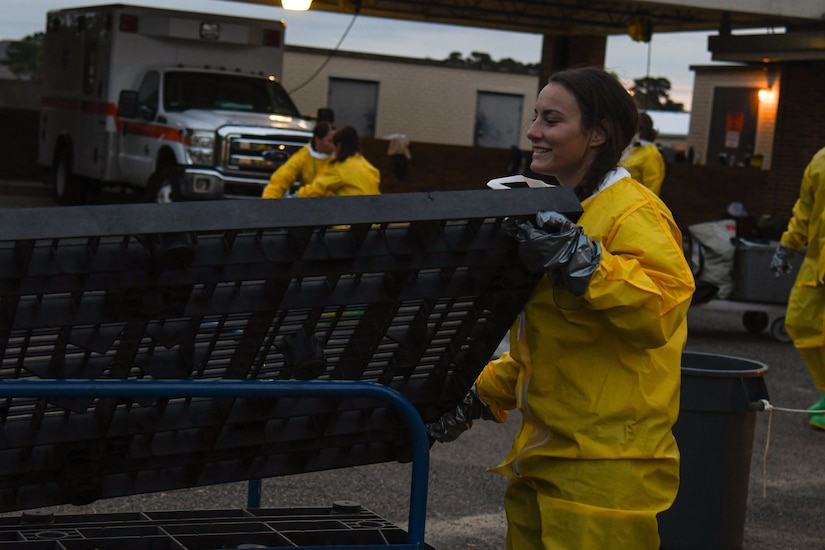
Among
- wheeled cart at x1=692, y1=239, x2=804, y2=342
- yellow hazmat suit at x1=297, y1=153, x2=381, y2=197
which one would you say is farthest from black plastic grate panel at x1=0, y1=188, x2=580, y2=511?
wheeled cart at x1=692, y1=239, x2=804, y2=342

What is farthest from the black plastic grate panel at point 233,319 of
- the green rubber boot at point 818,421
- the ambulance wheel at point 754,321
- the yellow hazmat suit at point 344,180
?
the ambulance wheel at point 754,321

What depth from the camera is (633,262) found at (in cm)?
265

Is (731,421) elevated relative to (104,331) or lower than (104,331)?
lower

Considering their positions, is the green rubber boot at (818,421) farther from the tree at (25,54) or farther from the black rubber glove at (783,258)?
the tree at (25,54)

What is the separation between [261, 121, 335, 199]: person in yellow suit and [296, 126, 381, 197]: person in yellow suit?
0.42 m

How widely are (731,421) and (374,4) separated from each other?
20.4 m

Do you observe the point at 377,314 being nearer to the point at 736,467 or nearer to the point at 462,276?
the point at 462,276

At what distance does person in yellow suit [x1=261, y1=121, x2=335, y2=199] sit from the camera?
10688mm

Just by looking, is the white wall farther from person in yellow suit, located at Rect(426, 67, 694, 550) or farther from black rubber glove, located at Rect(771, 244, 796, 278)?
person in yellow suit, located at Rect(426, 67, 694, 550)

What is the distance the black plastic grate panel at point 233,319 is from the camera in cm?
224

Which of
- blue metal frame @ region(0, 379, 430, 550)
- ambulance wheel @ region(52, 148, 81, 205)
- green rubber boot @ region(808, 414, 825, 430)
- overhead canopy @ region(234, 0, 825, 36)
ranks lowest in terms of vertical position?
green rubber boot @ region(808, 414, 825, 430)

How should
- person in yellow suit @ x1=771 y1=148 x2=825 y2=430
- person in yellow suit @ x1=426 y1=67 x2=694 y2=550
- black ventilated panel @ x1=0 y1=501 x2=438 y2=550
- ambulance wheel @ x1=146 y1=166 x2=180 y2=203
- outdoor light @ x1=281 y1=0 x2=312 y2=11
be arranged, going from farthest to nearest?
outdoor light @ x1=281 y1=0 x2=312 y2=11, ambulance wheel @ x1=146 y1=166 x2=180 y2=203, person in yellow suit @ x1=771 y1=148 x2=825 y2=430, black ventilated panel @ x1=0 y1=501 x2=438 y2=550, person in yellow suit @ x1=426 y1=67 x2=694 y2=550

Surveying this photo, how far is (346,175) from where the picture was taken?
10.1 m

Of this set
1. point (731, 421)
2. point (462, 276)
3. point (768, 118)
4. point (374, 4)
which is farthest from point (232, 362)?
point (768, 118)
